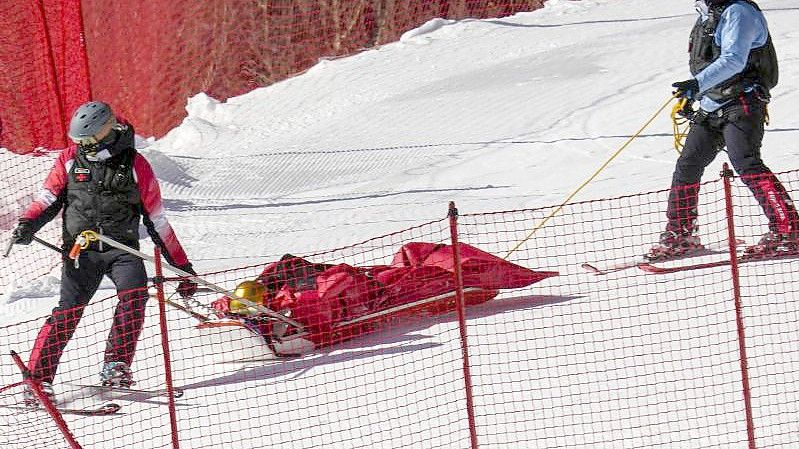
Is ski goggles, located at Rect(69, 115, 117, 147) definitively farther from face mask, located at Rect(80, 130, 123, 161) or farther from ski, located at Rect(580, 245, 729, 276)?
ski, located at Rect(580, 245, 729, 276)

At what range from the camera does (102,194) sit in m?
7.68

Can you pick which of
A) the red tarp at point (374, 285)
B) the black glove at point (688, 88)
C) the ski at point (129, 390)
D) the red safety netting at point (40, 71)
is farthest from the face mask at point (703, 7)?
the red safety netting at point (40, 71)

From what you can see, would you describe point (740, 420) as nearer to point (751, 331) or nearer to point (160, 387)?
point (751, 331)

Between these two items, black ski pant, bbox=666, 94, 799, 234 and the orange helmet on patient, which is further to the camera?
black ski pant, bbox=666, 94, 799, 234

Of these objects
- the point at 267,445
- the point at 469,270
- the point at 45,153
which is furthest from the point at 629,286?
the point at 45,153

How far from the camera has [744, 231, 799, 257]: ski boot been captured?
855cm

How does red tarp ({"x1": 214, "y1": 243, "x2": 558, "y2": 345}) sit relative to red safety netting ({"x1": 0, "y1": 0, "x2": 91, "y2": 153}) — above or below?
below

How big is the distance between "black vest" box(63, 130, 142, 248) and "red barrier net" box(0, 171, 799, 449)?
0.58 metres

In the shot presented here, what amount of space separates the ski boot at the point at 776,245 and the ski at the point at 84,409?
3.93 metres

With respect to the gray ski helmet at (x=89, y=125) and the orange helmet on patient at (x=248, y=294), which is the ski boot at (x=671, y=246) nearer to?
the orange helmet on patient at (x=248, y=294)

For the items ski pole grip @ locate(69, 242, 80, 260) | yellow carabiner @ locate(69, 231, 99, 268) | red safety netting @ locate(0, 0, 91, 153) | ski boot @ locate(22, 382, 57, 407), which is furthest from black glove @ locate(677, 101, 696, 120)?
red safety netting @ locate(0, 0, 91, 153)

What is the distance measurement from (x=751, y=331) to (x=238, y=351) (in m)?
2.86

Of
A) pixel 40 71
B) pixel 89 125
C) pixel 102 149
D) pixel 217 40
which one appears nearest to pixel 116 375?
pixel 102 149

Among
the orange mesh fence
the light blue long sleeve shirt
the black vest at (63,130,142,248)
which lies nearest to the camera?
the black vest at (63,130,142,248)
